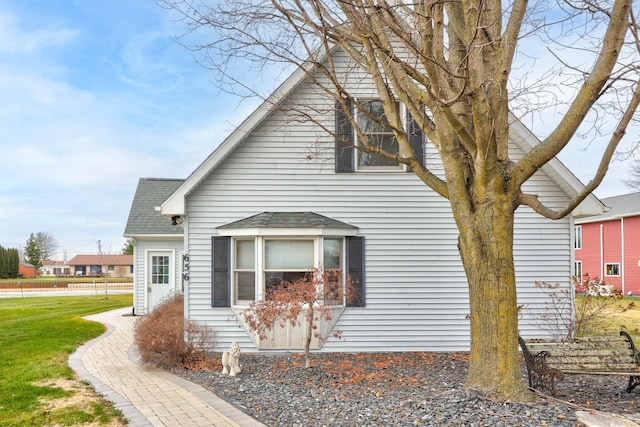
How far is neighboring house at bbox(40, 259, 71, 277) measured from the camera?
98.6 metres

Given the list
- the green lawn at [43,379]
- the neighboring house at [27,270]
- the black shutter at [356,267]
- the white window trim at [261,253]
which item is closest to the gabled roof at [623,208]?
the black shutter at [356,267]

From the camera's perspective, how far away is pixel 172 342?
8.59 meters

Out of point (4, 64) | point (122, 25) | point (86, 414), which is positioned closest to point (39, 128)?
point (4, 64)

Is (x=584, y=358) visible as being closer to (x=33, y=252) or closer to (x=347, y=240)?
(x=347, y=240)

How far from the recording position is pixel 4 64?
1483cm

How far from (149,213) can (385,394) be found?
13627 millimetres

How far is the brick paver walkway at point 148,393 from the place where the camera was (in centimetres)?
561

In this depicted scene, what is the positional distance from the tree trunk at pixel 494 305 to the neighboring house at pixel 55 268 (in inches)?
4106

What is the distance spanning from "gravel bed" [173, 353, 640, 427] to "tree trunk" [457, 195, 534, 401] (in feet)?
0.77

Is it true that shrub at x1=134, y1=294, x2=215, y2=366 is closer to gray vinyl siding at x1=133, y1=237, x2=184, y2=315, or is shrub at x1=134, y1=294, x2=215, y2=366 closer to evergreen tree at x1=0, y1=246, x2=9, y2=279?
gray vinyl siding at x1=133, y1=237, x2=184, y2=315

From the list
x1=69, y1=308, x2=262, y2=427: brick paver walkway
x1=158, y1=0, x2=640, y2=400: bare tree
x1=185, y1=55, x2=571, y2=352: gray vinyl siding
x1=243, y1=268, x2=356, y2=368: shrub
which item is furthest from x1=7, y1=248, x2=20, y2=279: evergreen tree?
x1=158, y1=0, x2=640, y2=400: bare tree

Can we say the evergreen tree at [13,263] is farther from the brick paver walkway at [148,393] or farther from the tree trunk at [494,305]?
the tree trunk at [494,305]

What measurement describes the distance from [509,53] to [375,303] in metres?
5.66

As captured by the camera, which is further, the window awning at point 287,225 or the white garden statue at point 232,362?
the window awning at point 287,225
